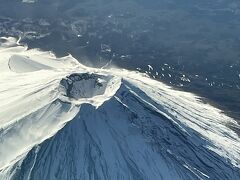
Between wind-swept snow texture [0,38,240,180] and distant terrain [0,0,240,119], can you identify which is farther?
distant terrain [0,0,240,119]

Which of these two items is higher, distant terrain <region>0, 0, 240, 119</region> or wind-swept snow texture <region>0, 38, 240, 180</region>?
wind-swept snow texture <region>0, 38, 240, 180</region>

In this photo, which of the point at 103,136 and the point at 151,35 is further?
the point at 151,35

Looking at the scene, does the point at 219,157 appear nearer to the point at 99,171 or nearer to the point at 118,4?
the point at 99,171

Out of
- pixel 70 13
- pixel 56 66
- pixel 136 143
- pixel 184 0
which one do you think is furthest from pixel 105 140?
pixel 184 0

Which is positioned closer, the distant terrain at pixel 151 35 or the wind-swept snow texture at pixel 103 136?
the wind-swept snow texture at pixel 103 136

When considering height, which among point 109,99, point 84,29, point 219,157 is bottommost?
point 84,29

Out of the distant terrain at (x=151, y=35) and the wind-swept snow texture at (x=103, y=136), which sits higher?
the wind-swept snow texture at (x=103, y=136)

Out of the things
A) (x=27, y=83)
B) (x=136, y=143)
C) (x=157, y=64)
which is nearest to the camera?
(x=136, y=143)

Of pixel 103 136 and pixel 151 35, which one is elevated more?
pixel 103 136
